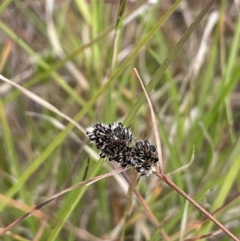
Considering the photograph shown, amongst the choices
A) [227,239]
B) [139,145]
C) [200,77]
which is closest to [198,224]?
[227,239]

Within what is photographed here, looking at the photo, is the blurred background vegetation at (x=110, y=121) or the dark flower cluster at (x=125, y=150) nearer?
the dark flower cluster at (x=125, y=150)

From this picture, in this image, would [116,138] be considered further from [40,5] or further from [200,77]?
[40,5]

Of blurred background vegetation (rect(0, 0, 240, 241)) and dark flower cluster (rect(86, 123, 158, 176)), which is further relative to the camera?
blurred background vegetation (rect(0, 0, 240, 241))

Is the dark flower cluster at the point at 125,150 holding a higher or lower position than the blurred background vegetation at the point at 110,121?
lower

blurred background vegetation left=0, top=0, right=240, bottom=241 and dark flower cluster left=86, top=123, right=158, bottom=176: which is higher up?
blurred background vegetation left=0, top=0, right=240, bottom=241
